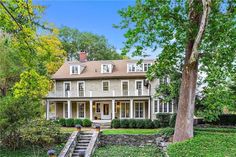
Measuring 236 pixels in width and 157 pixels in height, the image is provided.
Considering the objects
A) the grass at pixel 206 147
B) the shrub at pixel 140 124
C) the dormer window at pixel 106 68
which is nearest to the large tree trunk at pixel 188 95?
the grass at pixel 206 147

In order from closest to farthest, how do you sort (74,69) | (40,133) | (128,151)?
(128,151)
(40,133)
(74,69)

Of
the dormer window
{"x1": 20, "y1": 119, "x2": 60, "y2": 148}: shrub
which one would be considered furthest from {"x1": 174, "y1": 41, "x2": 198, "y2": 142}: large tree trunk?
the dormer window

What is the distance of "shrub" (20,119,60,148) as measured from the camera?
15477mm

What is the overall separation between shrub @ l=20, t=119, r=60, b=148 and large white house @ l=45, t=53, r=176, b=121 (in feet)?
38.9

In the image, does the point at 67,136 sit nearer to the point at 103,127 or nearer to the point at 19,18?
the point at 103,127

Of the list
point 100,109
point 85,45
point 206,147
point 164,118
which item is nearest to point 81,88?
point 100,109

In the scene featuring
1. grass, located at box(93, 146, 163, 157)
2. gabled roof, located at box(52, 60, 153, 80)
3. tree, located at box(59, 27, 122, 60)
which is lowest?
grass, located at box(93, 146, 163, 157)

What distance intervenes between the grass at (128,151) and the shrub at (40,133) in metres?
2.75

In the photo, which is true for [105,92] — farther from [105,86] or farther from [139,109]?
[139,109]

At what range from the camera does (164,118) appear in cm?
2609

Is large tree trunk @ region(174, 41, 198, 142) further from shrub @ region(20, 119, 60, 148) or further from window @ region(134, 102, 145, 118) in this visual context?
window @ region(134, 102, 145, 118)

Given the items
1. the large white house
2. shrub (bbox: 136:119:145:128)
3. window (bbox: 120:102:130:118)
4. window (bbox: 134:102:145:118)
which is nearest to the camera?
shrub (bbox: 136:119:145:128)

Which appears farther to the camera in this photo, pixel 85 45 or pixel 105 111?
pixel 85 45

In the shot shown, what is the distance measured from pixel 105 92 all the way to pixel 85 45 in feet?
A: 55.0
